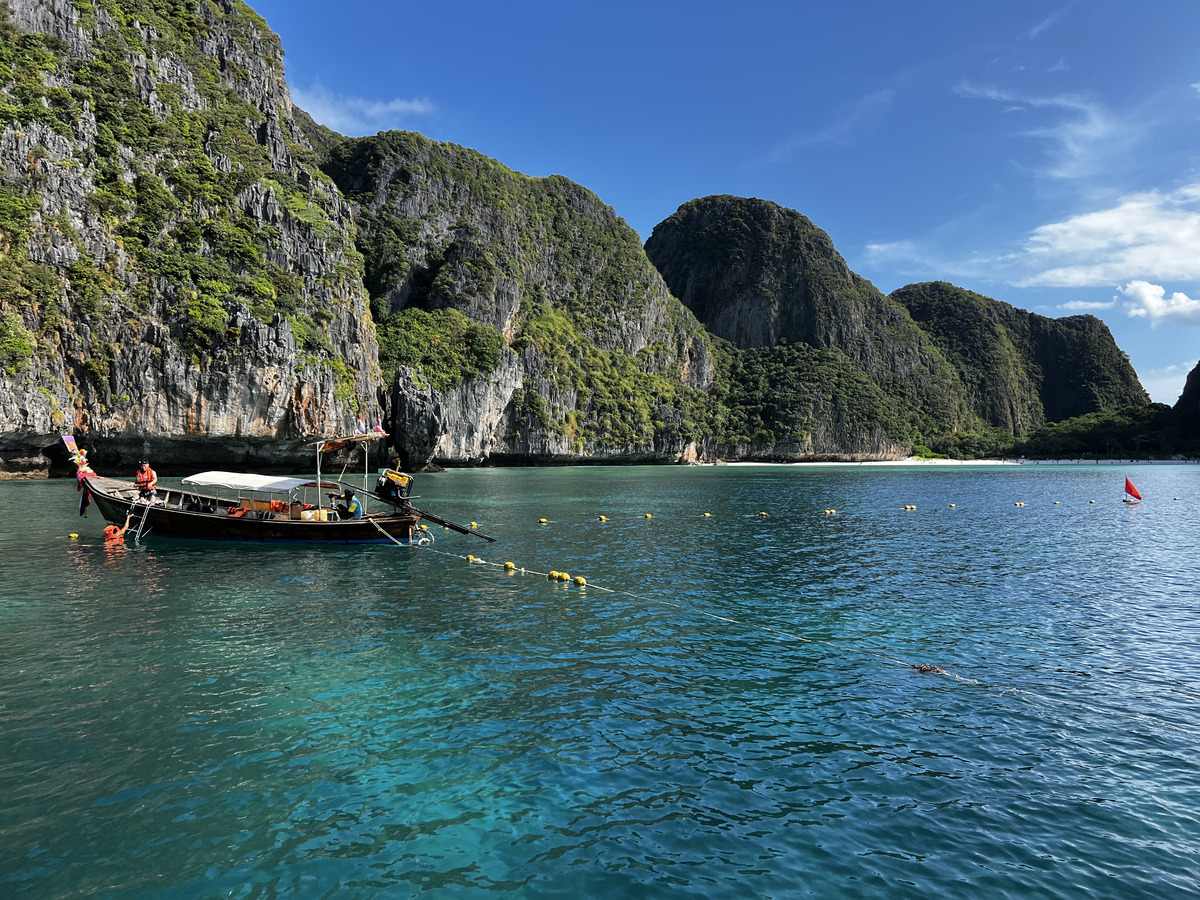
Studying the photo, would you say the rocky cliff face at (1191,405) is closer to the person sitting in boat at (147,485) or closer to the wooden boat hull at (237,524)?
the wooden boat hull at (237,524)

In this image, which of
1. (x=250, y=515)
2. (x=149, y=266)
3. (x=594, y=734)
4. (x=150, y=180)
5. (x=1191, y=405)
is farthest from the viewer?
(x=1191, y=405)

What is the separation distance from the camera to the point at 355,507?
2659cm

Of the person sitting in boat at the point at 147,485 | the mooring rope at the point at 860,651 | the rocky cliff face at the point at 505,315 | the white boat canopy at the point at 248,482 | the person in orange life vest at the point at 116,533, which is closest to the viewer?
the mooring rope at the point at 860,651

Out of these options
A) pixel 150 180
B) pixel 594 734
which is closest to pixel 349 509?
pixel 594 734

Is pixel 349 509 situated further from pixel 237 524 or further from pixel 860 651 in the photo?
pixel 860 651

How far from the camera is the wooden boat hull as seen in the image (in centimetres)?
2470

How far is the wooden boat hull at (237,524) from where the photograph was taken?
81.0 feet

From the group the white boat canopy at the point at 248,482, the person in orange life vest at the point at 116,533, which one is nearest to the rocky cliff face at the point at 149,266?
the person in orange life vest at the point at 116,533

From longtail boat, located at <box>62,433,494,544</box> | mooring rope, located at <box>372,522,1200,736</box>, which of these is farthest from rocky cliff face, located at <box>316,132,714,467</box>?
mooring rope, located at <box>372,522,1200,736</box>

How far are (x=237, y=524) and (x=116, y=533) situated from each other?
4850mm

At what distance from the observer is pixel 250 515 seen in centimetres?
2536

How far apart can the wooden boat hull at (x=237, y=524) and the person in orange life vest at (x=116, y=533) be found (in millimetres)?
469

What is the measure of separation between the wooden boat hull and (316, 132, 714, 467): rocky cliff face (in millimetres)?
45149

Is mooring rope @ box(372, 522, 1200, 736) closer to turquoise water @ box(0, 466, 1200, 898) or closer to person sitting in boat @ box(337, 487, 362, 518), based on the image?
turquoise water @ box(0, 466, 1200, 898)
